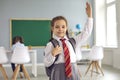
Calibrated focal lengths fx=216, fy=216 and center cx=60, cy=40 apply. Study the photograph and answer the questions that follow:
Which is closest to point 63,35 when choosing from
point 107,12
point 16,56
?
point 16,56

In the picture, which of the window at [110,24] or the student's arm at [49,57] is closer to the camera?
the student's arm at [49,57]

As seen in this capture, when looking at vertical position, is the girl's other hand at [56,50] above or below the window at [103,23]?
below

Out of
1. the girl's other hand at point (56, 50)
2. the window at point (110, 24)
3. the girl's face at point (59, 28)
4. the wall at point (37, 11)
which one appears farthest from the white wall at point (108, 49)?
the girl's other hand at point (56, 50)

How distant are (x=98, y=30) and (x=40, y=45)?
8.16 ft

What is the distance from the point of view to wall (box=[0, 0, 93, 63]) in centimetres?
846

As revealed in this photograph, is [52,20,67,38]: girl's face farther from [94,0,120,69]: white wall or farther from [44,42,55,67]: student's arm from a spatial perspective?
[94,0,120,69]: white wall

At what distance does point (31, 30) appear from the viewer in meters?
8.59

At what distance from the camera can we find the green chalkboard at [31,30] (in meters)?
8.48

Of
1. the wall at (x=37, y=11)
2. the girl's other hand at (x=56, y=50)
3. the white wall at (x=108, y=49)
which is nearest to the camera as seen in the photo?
the girl's other hand at (x=56, y=50)

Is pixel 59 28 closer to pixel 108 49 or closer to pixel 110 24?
pixel 108 49

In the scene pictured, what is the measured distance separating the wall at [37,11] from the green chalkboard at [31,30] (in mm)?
216

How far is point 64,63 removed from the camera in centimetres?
148

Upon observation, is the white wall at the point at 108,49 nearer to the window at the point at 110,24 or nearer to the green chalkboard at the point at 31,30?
the window at the point at 110,24

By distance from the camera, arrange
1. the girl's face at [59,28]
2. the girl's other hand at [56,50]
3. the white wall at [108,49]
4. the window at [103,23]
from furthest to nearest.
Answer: the window at [103,23]
the white wall at [108,49]
the girl's face at [59,28]
the girl's other hand at [56,50]
